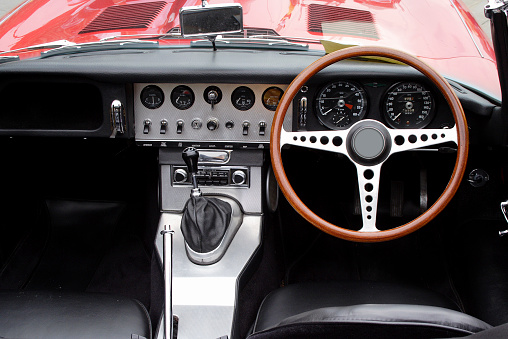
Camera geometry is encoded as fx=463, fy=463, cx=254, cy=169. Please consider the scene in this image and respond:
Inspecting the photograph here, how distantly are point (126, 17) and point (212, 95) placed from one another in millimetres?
969

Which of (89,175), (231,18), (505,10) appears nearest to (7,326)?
(231,18)

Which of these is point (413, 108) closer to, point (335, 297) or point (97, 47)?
point (335, 297)

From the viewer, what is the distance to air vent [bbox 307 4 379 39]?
2.26 m

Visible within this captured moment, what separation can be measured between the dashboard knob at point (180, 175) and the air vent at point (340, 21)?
927 mm

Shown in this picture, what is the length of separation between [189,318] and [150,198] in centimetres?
119

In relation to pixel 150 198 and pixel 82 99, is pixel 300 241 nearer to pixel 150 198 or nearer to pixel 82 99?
pixel 150 198

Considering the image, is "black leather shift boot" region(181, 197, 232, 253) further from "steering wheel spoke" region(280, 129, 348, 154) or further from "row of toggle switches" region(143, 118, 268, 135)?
"steering wheel spoke" region(280, 129, 348, 154)

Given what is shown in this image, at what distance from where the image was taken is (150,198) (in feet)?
8.81

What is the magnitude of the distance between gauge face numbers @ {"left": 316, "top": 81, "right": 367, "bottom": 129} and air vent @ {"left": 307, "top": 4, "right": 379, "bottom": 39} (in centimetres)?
60

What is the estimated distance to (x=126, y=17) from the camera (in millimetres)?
2455

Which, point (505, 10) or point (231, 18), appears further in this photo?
point (231, 18)

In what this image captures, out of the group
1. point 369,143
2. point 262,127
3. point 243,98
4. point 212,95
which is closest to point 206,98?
point 212,95

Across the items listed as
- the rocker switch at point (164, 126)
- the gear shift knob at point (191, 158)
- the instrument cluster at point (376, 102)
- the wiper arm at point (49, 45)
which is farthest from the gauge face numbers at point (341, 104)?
the wiper arm at point (49, 45)

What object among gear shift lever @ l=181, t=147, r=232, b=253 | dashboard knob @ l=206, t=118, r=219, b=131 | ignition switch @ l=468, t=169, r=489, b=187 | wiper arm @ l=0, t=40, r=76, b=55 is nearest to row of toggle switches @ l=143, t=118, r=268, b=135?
dashboard knob @ l=206, t=118, r=219, b=131
